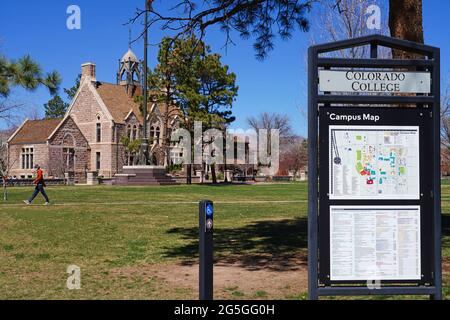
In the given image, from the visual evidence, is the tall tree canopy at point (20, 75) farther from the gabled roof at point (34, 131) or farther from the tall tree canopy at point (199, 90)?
the gabled roof at point (34, 131)

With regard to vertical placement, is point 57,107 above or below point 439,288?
above

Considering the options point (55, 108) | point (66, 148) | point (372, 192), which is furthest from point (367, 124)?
point (55, 108)

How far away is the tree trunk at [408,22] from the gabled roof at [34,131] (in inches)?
2191

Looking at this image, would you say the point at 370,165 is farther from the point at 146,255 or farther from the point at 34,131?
the point at 34,131

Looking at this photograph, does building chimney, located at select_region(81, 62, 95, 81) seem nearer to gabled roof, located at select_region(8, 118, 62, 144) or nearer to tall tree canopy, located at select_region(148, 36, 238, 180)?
gabled roof, located at select_region(8, 118, 62, 144)

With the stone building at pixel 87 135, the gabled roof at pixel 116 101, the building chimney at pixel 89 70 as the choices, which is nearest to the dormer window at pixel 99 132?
the stone building at pixel 87 135

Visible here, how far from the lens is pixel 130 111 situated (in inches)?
2606

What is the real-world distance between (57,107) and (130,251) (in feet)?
349

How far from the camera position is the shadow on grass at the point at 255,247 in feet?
27.5

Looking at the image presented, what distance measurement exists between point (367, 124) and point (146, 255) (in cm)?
520

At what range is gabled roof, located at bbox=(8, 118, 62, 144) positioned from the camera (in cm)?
6091

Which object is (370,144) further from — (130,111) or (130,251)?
(130,111)

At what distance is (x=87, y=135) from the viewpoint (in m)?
65.7
